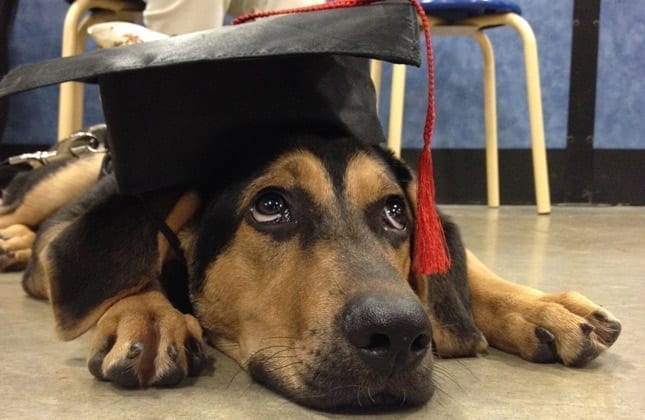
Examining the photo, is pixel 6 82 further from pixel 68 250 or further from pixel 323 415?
pixel 323 415

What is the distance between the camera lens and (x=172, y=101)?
1.80m

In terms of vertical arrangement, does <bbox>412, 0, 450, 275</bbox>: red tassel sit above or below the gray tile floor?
above

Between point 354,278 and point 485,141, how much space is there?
5094 millimetres

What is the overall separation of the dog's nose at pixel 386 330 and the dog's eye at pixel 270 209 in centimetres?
43

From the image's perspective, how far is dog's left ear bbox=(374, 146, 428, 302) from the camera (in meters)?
1.98

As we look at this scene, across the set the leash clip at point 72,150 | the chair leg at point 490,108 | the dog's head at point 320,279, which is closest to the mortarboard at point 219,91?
the dog's head at point 320,279

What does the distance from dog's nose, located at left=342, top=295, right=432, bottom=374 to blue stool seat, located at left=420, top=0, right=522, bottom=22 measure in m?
3.49

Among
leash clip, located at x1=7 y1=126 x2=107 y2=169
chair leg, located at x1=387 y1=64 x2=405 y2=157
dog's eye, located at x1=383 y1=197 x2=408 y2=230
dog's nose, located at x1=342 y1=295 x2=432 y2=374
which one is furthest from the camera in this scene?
chair leg, located at x1=387 y1=64 x2=405 y2=157

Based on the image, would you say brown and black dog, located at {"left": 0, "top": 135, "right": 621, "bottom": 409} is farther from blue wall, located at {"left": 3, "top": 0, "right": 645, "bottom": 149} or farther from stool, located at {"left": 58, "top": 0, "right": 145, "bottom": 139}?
blue wall, located at {"left": 3, "top": 0, "right": 645, "bottom": 149}

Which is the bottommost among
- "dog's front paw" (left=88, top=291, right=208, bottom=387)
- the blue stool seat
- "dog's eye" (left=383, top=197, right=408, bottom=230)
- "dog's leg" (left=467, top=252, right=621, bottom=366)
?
"dog's leg" (left=467, top=252, right=621, bottom=366)

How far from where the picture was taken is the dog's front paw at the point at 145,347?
155 centimetres

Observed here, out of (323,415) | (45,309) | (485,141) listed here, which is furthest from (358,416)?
(485,141)

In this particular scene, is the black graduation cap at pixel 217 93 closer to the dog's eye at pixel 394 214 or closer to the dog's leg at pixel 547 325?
the dog's eye at pixel 394 214

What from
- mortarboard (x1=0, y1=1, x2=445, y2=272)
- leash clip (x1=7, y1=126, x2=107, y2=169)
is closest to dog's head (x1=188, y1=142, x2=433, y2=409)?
mortarboard (x1=0, y1=1, x2=445, y2=272)
